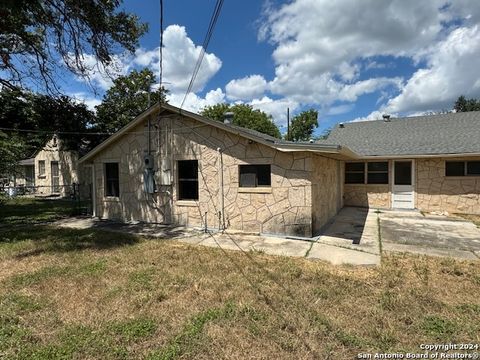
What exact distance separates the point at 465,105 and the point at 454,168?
3144 cm

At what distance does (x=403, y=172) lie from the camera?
1281cm

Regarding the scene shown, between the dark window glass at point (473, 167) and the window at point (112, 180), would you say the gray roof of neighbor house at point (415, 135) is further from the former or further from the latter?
the window at point (112, 180)

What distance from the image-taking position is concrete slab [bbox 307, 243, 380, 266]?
18.6 feet

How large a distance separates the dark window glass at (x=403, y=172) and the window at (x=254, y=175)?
25.5 feet

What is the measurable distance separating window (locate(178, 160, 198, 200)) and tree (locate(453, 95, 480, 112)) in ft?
126

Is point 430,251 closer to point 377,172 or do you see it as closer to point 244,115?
point 377,172

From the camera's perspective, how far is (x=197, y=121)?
29.0ft

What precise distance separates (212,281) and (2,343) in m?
2.59

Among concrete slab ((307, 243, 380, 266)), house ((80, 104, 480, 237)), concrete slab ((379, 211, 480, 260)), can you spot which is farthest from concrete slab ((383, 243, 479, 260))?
house ((80, 104, 480, 237))

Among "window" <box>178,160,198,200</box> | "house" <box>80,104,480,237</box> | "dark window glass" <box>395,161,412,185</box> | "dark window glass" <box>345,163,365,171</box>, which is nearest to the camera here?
"house" <box>80,104,480,237</box>

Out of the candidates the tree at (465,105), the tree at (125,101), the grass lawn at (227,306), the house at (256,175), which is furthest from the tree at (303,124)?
the grass lawn at (227,306)

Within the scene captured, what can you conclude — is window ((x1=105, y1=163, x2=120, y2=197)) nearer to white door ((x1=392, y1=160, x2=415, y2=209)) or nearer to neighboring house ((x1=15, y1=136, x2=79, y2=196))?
white door ((x1=392, y1=160, x2=415, y2=209))

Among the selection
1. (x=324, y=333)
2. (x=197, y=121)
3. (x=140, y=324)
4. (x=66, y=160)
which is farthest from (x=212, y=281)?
(x=66, y=160)

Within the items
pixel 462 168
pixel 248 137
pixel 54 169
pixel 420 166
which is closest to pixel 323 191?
pixel 248 137
